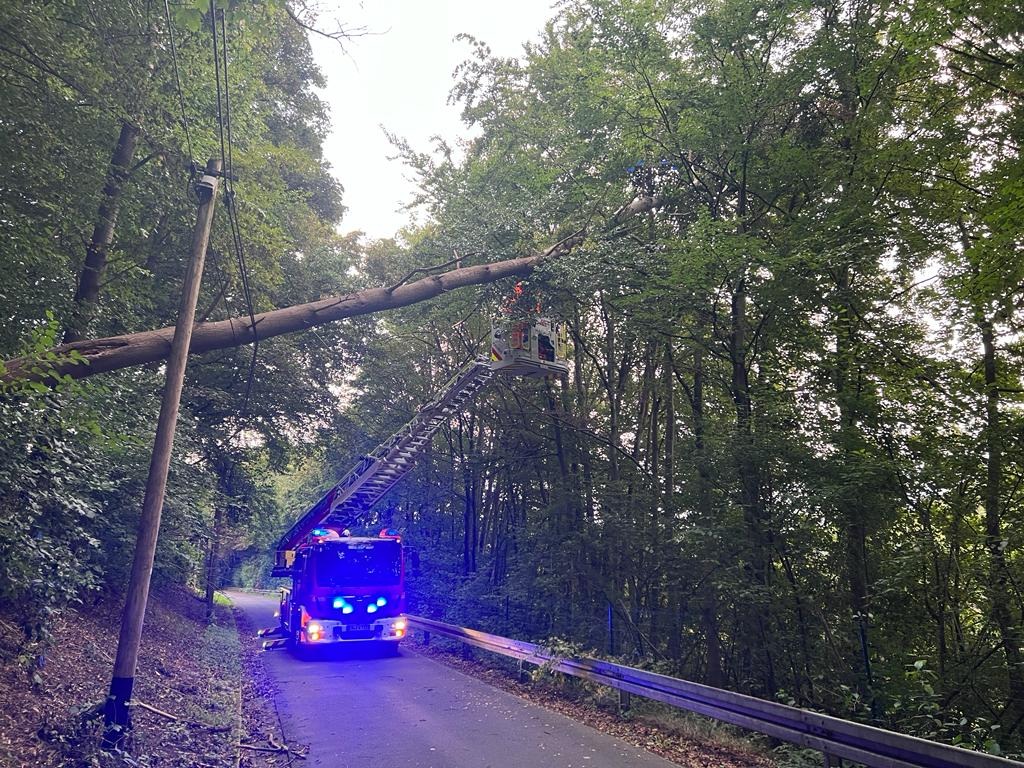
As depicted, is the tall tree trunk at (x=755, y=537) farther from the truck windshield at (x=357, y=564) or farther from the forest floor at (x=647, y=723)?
the truck windshield at (x=357, y=564)

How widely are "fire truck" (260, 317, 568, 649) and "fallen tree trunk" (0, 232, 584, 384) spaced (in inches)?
72.6

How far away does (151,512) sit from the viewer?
248 inches

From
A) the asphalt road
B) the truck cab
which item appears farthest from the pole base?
the truck cab

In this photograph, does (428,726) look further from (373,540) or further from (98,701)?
(373,540)

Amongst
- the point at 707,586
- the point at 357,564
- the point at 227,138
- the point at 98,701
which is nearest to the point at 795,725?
the point at 707,586

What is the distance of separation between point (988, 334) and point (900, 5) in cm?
421

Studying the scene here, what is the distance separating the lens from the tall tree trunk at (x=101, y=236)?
8.57m

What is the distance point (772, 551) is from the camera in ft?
28.1

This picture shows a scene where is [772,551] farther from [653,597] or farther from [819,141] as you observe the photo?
[819,141]

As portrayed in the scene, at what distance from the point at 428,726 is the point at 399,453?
6.91 meters

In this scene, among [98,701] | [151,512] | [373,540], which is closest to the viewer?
[151,512]

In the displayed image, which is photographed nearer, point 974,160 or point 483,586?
point 974,160

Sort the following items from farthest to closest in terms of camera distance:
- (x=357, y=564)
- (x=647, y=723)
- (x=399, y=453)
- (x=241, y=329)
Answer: (x=399, y=453)
(x=357, y=564)
(x=241, y=329)
(x=647, y=723)

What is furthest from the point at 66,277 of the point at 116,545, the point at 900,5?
the point at 900,5
